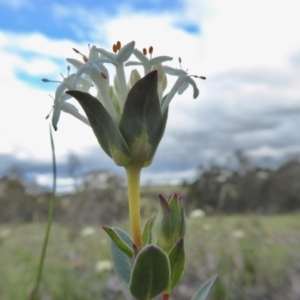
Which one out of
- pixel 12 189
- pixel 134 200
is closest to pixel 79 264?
pixel 134 200

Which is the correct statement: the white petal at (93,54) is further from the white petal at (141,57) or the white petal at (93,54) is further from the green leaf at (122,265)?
the green leaf at (122,265)

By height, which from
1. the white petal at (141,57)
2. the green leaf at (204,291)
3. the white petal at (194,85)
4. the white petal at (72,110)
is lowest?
the green leaf at (204,291)

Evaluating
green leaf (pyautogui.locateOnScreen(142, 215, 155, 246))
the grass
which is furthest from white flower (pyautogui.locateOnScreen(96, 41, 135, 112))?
the grass

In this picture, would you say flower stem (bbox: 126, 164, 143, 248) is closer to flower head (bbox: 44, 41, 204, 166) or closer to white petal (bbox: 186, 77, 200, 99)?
flower head (bbox: 44, 41, 204, 166)

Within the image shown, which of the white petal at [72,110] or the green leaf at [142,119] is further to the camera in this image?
the white petal at [72,110]

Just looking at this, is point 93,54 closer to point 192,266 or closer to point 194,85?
point 194,85

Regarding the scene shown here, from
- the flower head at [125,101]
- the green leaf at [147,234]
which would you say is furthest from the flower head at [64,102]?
the green leaf at [147,234]

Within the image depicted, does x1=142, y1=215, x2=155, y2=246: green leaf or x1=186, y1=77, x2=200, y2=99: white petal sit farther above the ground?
x1=186, y1=77, x2=200, y2=99: white petal
